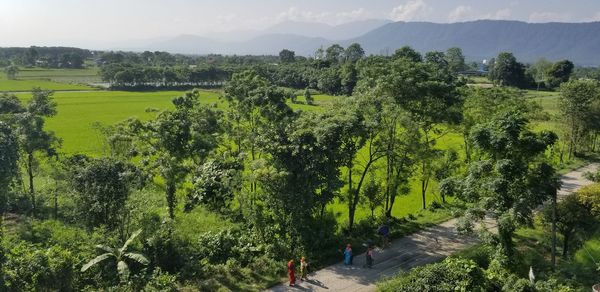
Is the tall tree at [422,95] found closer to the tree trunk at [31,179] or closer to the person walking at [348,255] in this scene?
the person walking at [348,255]

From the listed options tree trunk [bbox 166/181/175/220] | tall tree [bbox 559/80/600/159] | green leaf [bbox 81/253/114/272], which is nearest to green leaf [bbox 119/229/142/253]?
green leaf [bbox 81/253/114/272]

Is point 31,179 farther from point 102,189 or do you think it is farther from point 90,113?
point 90,113

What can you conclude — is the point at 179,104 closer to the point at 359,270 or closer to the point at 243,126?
the point at 243,126

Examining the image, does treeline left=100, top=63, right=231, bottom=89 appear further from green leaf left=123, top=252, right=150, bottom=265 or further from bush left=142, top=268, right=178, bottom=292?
bush left=142, top=268, right=178, bottom=292

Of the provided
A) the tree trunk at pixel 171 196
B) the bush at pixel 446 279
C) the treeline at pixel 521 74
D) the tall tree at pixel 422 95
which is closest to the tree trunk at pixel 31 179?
the tree trunk at pixel 171 196

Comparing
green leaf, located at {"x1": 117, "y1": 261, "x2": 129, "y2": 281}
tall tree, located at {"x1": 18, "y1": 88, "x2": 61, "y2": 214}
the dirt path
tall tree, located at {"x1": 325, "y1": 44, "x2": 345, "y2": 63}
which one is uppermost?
tall tree, located at {"x1": 325, "y1": 44, "x2": 345, "y2": 63}

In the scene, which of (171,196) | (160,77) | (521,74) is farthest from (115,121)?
(521,74)

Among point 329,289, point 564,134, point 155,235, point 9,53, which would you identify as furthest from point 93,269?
point 9,53
